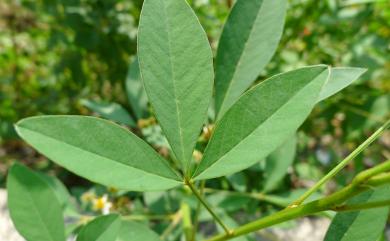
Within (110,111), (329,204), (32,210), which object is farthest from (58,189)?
(329,204)

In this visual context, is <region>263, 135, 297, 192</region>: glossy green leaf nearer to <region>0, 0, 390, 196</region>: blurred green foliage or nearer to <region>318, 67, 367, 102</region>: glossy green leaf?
<region>0, 0, 390, 196</region>: blurred green foliage

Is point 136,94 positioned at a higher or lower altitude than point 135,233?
higher

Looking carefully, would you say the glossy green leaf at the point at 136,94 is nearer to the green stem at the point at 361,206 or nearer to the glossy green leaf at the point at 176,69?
the glossy green leaf at the point at 176,69

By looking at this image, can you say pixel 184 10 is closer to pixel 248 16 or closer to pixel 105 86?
pixel 248 16

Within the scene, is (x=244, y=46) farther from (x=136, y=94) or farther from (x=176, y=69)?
(x=136, y=94)

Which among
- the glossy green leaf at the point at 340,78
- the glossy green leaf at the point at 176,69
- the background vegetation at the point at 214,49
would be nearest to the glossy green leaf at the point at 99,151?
the glossy green leaf at the point at 176,69

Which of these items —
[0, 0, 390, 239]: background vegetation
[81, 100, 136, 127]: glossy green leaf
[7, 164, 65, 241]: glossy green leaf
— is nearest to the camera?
[7, 164, 65, 241]: glossy green leaf

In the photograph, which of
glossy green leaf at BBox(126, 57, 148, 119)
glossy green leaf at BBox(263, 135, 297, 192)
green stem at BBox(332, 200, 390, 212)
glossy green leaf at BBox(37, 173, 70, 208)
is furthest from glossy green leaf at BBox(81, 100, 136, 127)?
green stem at BBox(332, 200, 390, 212)
